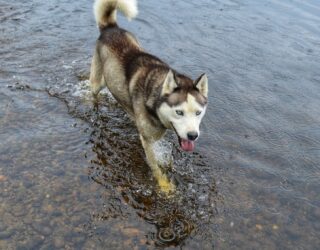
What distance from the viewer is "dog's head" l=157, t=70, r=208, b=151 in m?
4.71

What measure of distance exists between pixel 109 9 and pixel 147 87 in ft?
7.29

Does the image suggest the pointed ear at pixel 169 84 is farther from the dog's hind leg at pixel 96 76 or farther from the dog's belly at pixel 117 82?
the dog's hind leg at pixel 96 76

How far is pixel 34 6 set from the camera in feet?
38.3

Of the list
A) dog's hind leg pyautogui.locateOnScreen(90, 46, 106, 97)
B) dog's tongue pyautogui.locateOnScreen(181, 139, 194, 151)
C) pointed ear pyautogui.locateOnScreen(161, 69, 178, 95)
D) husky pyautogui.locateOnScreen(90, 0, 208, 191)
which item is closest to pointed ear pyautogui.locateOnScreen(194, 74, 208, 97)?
husky pyautogui.locateOnScreen(90, 0, 208, 191)

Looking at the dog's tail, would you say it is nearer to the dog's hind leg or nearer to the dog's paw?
the dog's hind leg

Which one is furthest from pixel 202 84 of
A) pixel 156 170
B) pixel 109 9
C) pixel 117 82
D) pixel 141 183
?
pixel 109 9

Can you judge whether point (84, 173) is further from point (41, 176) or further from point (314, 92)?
point (314, 92)

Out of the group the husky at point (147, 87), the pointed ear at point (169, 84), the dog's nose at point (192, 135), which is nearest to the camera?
the dog's nose at point (192, 135)

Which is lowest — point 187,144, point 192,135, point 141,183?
point 141,183

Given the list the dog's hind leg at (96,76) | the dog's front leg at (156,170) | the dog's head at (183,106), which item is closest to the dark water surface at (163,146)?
the dog's front leg at (156,170)

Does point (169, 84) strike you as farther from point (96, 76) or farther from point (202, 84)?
point (96, 76)

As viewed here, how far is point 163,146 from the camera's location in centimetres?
656

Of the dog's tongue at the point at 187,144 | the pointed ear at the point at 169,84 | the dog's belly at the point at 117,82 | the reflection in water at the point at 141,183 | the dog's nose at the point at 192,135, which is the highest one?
the pointed ear at the point at 169,84

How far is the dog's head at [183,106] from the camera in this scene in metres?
4.71
